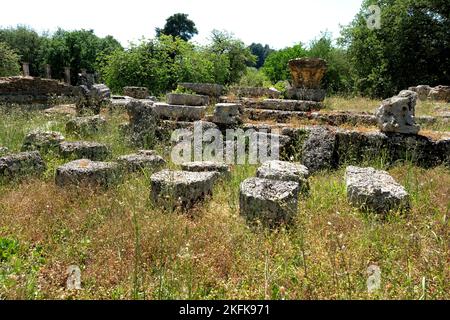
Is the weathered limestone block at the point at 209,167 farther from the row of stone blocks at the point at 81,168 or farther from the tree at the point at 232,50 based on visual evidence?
the tree at the point at 232,50

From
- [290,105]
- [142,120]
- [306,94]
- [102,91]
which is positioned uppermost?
[102,91]

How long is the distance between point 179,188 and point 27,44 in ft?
167

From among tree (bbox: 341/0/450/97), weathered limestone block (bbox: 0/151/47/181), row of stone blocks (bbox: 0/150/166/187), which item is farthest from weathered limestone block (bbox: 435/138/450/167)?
tree (bbox: 341/0/450/97)

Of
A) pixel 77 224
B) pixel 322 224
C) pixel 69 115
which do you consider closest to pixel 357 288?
pixel 322 224

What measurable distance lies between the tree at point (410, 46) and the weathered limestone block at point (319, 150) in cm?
2129

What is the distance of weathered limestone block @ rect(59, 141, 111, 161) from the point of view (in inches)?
277

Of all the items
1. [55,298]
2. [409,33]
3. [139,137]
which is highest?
[409,33]

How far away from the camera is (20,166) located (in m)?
6.04

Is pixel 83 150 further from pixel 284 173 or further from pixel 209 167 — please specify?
pixel 284 173

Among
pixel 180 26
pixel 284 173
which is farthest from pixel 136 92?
pixel 180 26
